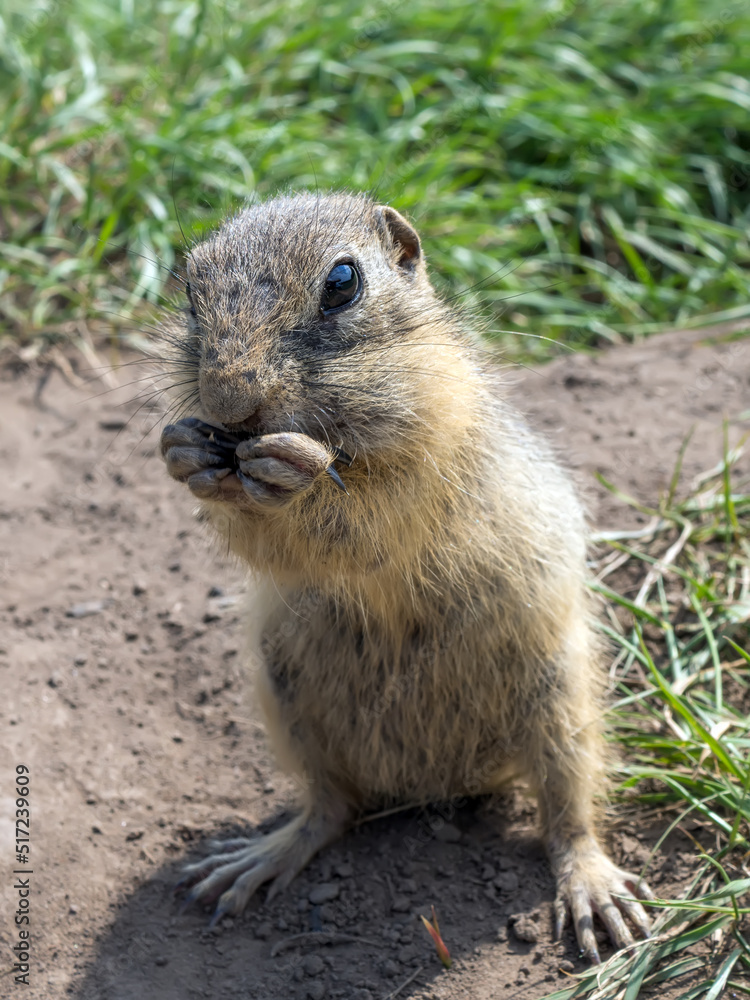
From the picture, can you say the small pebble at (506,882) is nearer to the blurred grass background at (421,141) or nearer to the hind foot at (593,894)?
the hind foot at (593,894)

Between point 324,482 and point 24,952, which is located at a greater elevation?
point 324,482

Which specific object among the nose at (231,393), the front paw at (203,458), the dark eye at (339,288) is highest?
the dark eye at (339,288)

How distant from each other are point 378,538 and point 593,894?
5.44 feet

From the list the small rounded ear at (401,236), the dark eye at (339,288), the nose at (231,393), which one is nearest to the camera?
the nose at (231,393)

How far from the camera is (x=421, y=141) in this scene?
8.37 metres

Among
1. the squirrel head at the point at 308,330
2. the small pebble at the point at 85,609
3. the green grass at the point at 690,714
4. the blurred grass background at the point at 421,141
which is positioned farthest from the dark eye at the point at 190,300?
the blurred grass background at the point at 421,141

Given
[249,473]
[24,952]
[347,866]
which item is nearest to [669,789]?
[347,866]

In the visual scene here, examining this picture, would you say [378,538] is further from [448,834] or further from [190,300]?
[448,834]

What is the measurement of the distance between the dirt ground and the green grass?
190 millimetres

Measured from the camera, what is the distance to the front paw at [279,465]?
10.9 ft

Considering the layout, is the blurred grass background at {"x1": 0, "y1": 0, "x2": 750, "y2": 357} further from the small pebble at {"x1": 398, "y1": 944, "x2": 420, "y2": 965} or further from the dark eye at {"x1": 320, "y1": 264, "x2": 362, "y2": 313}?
the small pebble at {"x1": 398, "y1": 944, "x2": 420, "y2": 965}

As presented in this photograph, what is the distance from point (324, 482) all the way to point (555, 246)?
5.07 meters

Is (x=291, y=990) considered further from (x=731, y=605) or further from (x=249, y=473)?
(x=731, y=605)

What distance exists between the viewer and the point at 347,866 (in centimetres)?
456
